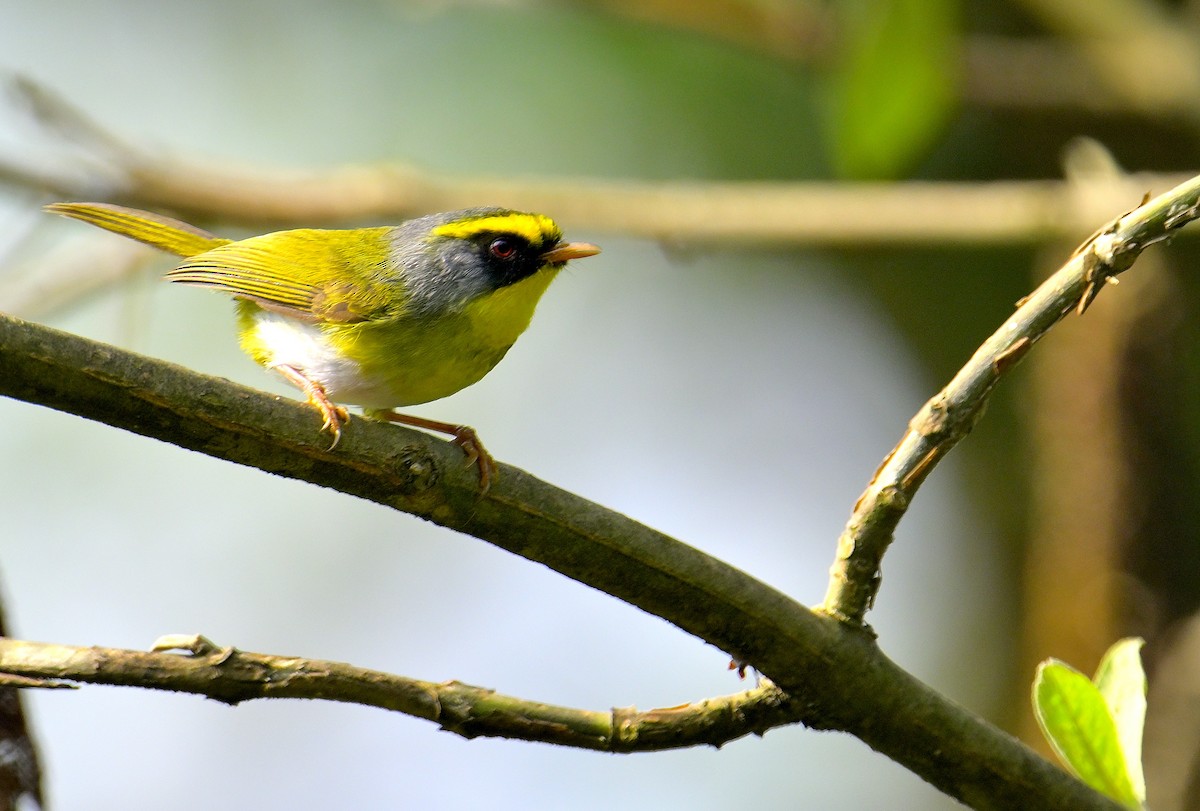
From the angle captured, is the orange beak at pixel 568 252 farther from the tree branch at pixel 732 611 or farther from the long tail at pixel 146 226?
the tree branch at pixel 732 611

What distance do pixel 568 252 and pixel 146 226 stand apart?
4.81 ft

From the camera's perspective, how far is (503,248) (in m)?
3.91

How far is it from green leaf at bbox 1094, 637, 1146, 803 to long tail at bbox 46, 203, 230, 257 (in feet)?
10.4

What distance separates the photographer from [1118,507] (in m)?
3.96

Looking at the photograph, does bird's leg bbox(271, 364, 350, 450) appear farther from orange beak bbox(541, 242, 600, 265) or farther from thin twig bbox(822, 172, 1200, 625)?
thin twig bbox(822, 172, 1200, 625)

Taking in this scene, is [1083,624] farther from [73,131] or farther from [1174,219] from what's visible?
[73,131]

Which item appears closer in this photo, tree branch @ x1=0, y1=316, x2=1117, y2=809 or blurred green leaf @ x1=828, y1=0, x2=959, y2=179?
tree branch @ x1=0, y1=316, x2=1117, y2=809

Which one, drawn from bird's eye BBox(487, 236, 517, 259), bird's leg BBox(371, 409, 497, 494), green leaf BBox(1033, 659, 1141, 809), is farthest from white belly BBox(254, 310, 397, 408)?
green leaf BBox(1033, 659, 1141, 809)

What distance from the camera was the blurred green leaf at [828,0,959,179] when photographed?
14.6ft

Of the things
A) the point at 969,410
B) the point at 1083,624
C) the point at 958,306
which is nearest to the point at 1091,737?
the point at 969,410

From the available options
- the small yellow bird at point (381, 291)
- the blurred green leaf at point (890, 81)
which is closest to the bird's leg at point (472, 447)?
the small yellow bird at point (381, 291)

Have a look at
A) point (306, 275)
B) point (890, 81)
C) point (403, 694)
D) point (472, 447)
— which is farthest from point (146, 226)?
point (890, 81)

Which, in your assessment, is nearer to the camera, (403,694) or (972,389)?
(403,694)

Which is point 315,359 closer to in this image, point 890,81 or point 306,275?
point 306,275
